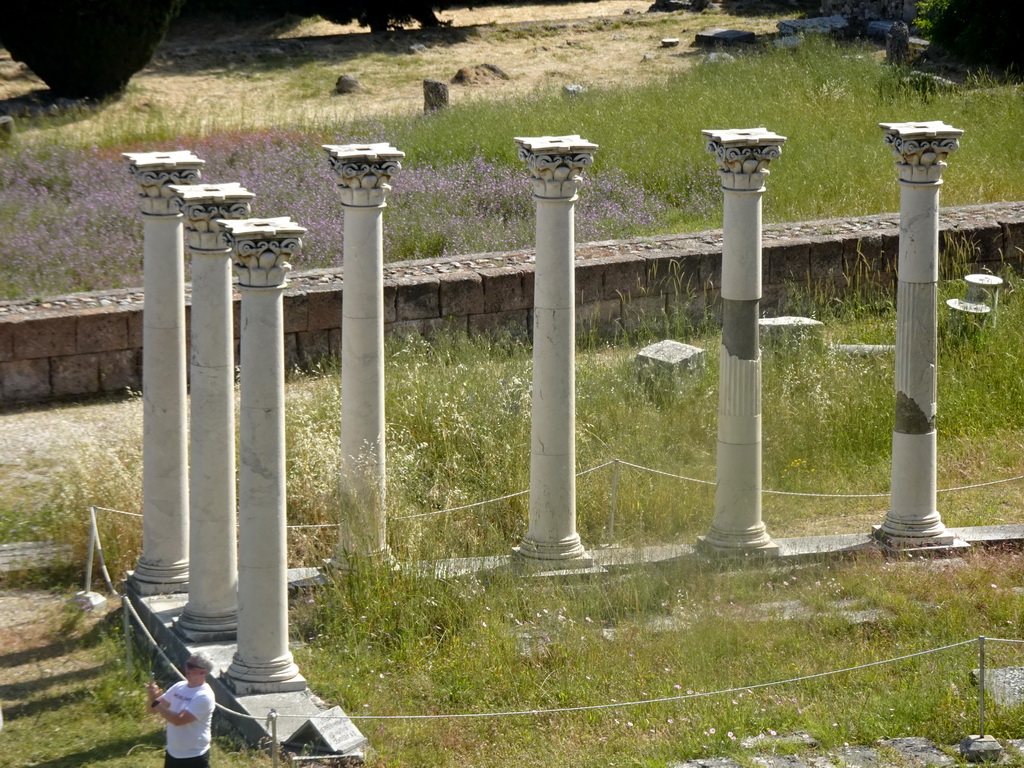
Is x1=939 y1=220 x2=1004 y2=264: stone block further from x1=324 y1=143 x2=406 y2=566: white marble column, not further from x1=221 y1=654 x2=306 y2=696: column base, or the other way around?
x1=221 y1=654 x2=306 y2=696: column base

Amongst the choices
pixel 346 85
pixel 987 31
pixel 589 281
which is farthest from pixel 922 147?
pixel 346 85

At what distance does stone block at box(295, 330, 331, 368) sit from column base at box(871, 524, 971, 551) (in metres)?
5.09

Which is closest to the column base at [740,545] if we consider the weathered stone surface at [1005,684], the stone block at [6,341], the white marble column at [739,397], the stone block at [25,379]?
the white marble column at [739,397]

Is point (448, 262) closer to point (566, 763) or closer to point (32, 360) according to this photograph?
point (32, 360)

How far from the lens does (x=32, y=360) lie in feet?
36.6

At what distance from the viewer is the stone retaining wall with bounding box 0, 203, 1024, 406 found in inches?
442

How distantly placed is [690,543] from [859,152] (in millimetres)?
9520

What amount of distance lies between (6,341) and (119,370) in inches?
34.0

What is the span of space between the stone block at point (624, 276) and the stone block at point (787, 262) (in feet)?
3.91

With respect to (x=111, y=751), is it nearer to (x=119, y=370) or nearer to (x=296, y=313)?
(x=119, y=370)

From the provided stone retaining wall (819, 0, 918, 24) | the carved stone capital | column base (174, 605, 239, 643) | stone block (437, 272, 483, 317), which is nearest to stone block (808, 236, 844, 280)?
stone block (437, 272, 483, 317)

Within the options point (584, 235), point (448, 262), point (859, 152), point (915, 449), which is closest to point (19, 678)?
point (915, 449)

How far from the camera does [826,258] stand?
13.8m

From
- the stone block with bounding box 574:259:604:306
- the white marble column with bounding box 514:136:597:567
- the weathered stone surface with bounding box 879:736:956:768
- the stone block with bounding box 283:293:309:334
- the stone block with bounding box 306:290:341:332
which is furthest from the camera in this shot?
the stone block with bounding box 574:259:604:306
